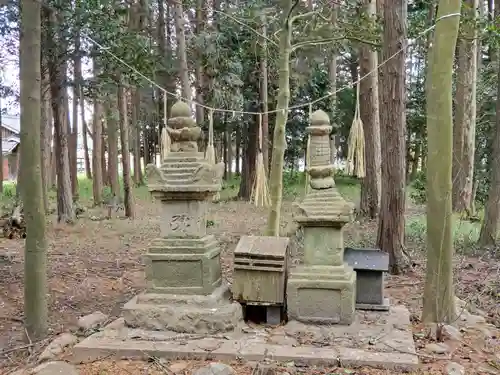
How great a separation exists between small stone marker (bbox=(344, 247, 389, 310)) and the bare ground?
443 millimetres

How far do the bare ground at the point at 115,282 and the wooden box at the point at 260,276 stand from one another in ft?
2.93

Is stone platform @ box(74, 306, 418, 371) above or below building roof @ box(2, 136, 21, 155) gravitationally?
below

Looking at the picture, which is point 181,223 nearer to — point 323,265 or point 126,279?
point 323,265

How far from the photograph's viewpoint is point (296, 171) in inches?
953

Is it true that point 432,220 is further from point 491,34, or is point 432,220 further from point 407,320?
point 491,34

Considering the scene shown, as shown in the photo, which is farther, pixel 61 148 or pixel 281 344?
pixel 61 148

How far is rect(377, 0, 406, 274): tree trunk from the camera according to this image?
732cm

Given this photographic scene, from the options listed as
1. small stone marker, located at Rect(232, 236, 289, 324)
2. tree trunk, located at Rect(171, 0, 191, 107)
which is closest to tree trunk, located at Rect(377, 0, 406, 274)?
small stone marker, located at Rect(232, 236, 289, 324)

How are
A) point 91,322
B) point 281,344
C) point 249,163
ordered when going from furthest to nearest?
point 249,163
point 91,322
point 281,344

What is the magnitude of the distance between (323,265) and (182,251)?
4.30ft

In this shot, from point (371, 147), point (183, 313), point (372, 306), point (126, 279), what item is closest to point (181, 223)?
point (183, 313)

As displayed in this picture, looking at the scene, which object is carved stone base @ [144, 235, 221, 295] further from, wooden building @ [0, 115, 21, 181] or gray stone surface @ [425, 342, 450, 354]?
wooden building @ [0, 115, 21, 181]

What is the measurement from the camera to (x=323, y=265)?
4.80 meters

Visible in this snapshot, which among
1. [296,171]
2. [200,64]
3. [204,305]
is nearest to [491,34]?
[204,305]
